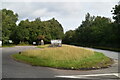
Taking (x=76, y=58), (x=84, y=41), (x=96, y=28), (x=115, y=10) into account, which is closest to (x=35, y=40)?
(x=84, y=41)

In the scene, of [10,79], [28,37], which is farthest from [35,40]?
[10,79]

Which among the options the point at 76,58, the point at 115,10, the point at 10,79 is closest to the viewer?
the point at 10,79

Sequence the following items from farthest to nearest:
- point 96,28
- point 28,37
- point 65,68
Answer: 1. point 28,37
2. point 96,28
3. point 65,68

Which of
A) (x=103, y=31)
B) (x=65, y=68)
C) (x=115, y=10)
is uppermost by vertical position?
(x=115, y=10)

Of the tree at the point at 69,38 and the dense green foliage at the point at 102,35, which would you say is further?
the tree at the point at 69,38

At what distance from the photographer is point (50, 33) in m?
71.9

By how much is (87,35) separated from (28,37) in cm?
1984

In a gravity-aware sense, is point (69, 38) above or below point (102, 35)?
below

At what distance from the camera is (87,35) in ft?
197

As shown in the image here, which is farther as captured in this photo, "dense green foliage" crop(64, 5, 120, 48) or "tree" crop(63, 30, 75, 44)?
"tree" crop(63, 30, 75, 44)

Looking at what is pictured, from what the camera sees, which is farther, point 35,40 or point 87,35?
point 35,40

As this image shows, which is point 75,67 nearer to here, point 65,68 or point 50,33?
point 65,68

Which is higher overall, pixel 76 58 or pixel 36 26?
pixel 36 26

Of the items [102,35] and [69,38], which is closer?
[102,35]
